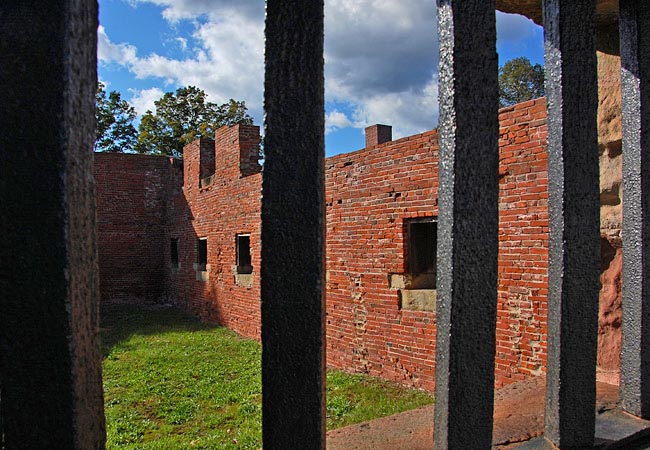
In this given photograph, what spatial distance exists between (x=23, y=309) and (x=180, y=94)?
27.6 meters

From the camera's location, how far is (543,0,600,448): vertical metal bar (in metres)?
1.38

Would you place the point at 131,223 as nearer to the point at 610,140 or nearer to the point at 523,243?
the point at 523,243

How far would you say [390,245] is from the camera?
20.3 ft

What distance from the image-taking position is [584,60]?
4.62 ft

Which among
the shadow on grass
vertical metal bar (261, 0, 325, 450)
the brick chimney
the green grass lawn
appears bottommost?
the shadow on grass

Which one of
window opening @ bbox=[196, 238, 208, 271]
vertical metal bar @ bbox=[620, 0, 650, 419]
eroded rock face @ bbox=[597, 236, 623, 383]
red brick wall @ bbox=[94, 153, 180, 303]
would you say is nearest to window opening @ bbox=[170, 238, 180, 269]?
red brick wall @ bbox=[94, 153, 180, 303]

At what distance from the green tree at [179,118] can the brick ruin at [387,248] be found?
13554 mm

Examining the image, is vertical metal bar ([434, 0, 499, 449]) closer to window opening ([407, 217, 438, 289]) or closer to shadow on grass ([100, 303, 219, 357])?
window opening ([407, 217, 438, 289])

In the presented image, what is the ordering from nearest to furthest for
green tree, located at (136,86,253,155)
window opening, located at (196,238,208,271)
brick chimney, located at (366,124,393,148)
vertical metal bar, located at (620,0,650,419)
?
vertical metal bar, located at (620,0,650,419) → window opening, located at (196,238,208,271) → brick chimney, located at (366,124,393,148) → green tree, located at (136,86,253,155)

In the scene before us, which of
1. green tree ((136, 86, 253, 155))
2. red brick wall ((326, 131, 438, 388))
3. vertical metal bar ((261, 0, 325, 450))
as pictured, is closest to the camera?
vertical metal bar ((261, 0, 325, 450))

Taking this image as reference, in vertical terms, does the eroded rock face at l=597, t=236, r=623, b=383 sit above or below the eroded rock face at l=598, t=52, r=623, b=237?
below

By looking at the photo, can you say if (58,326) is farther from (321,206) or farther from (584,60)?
(584,60)

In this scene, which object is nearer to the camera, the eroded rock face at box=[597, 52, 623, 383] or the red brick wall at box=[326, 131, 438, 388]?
the eroded rock face at box=[597, 52, 623, 383]

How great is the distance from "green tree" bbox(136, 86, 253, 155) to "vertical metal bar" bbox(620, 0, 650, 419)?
24.8m
